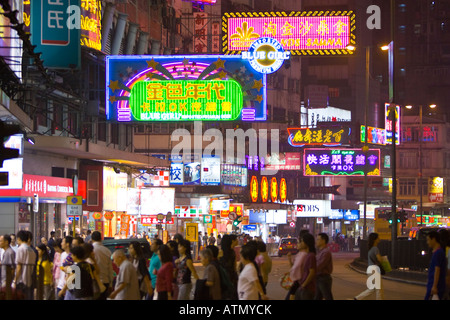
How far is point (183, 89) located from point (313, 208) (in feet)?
186

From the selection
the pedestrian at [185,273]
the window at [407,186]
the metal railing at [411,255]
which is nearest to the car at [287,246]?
the metal railing at [411,255]

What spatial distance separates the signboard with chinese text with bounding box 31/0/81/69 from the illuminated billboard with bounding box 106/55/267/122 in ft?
27.2

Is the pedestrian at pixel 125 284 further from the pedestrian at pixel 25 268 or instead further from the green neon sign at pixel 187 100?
the green neon sign at pixel 187 100

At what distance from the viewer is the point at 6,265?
59.6 feet

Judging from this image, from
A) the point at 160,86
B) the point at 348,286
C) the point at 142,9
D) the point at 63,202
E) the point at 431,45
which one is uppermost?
the point at 431,45

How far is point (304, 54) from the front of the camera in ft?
143

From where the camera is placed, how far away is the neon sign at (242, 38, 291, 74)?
40.1m

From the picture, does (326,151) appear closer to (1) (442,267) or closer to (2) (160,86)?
(2) (160,86)

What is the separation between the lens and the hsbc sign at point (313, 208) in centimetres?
9381

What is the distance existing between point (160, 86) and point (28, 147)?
20.6 feet

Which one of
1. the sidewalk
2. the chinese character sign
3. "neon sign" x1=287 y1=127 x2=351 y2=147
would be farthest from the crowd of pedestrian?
"neon sign" x1=287 y1=127 x2=351 y2=147

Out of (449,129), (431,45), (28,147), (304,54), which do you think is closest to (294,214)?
(449,129)

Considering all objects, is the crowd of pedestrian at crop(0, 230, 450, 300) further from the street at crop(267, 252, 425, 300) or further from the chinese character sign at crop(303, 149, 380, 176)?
the chinese character sign at crop(303, 149, 380, 176)

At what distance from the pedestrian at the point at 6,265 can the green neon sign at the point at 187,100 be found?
66.9 feet
